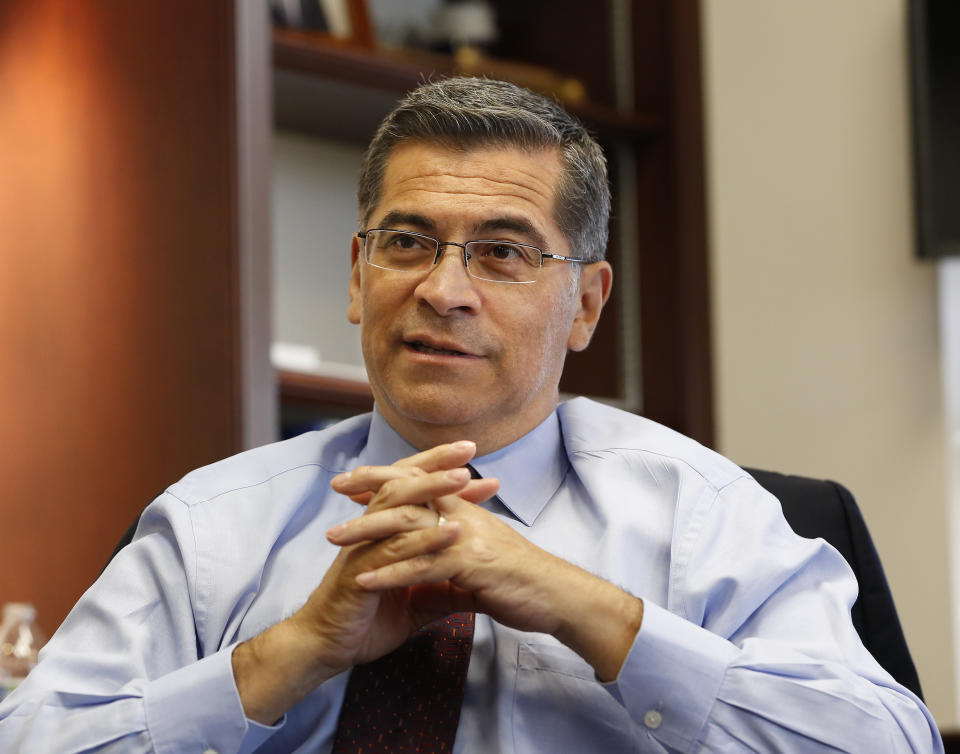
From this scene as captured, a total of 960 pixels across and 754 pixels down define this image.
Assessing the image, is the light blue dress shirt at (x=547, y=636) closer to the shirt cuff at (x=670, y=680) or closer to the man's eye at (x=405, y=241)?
the shirt cuff at (x=670, y=680)

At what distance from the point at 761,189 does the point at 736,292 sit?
0.26 meters

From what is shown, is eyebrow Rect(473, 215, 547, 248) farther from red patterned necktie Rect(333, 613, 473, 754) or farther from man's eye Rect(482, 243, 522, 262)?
red patterned necktie Rect(333, 613, 473, 754)

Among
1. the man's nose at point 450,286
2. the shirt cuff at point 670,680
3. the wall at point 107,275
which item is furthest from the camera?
the wall at point 107,275

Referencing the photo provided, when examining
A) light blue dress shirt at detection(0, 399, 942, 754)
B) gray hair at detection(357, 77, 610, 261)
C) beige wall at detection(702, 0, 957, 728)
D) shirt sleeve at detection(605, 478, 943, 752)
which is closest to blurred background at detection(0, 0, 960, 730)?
beige wall at detection(702, 0, 957, 728)

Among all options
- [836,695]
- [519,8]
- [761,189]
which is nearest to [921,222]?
[761,189]

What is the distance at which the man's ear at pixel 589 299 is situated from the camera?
5.51ft

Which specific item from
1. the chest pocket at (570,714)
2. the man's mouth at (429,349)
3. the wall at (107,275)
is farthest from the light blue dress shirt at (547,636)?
the wall at (107,275)

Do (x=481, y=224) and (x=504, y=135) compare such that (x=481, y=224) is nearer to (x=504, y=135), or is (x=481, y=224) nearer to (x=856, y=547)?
(x=504, y=135)

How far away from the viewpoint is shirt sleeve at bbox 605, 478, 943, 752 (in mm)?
1223

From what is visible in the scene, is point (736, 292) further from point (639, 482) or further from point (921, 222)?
point (639, 482)

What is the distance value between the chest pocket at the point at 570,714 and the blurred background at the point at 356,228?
44.6 inches

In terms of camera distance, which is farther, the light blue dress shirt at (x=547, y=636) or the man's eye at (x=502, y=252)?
the man's eye at (x=502, y=252)

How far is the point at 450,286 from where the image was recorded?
4.79 feet

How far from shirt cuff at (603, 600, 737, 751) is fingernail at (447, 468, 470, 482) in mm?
218
